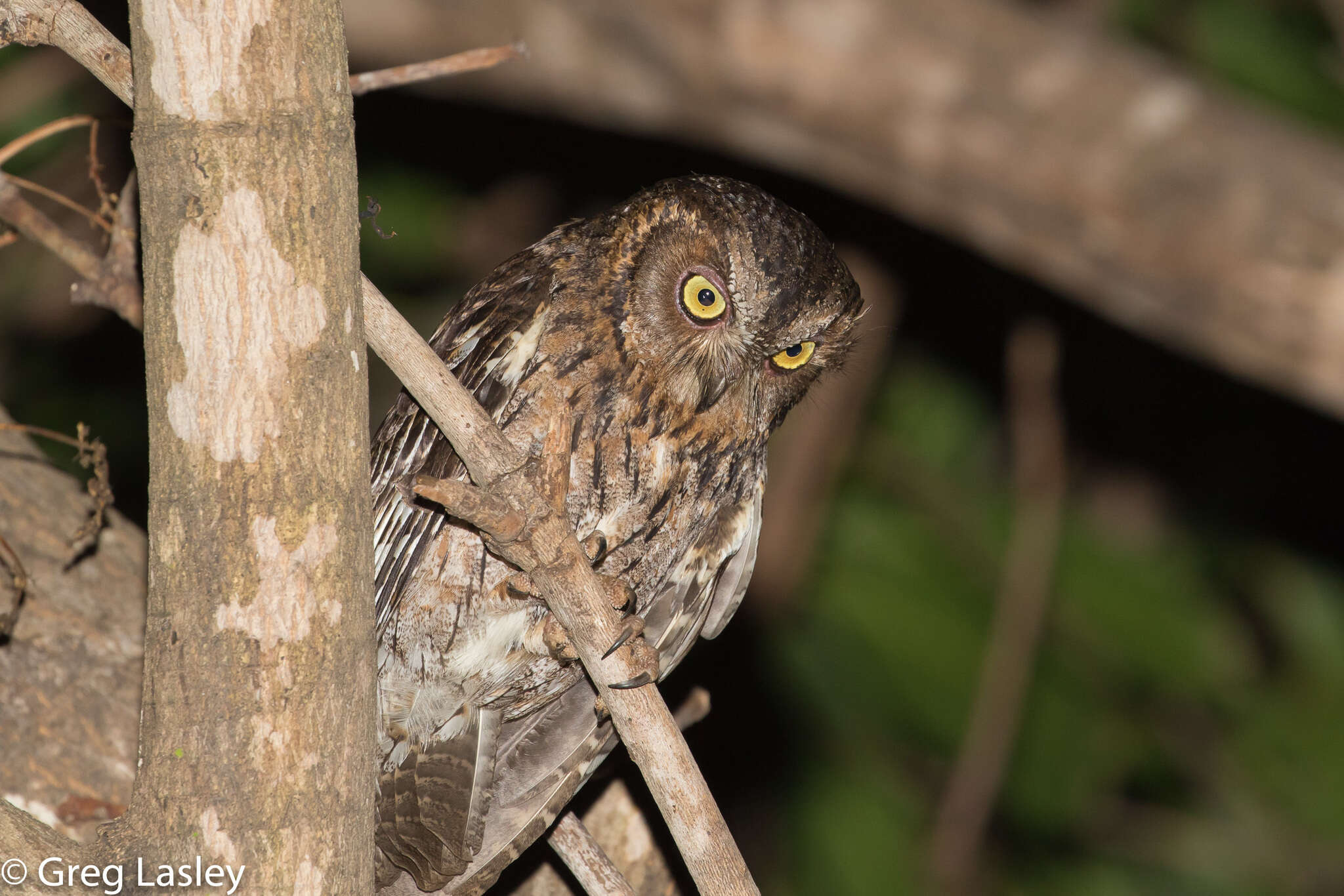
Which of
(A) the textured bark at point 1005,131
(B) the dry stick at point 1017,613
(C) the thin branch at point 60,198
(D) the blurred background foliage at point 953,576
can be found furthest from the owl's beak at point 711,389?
(B) the dry stick at point 1017,613

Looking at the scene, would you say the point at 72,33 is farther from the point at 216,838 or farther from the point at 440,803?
the point at 440,803

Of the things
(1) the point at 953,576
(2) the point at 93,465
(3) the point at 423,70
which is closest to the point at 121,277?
(2) the point at 93,465

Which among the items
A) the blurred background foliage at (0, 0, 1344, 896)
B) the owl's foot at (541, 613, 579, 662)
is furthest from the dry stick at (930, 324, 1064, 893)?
the owl's foot at (541, 613, 579, 662)

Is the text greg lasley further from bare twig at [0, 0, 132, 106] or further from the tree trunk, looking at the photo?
bare twig at [0, 0, 132, 106]

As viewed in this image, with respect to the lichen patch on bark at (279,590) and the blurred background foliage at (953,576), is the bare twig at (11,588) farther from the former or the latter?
the blurred background foliage at (953,576)

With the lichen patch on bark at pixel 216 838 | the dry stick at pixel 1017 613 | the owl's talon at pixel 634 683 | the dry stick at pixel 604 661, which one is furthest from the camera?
the dry stick at pixel 1017 613

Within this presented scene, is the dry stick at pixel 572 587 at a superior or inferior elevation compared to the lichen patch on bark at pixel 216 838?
superior
